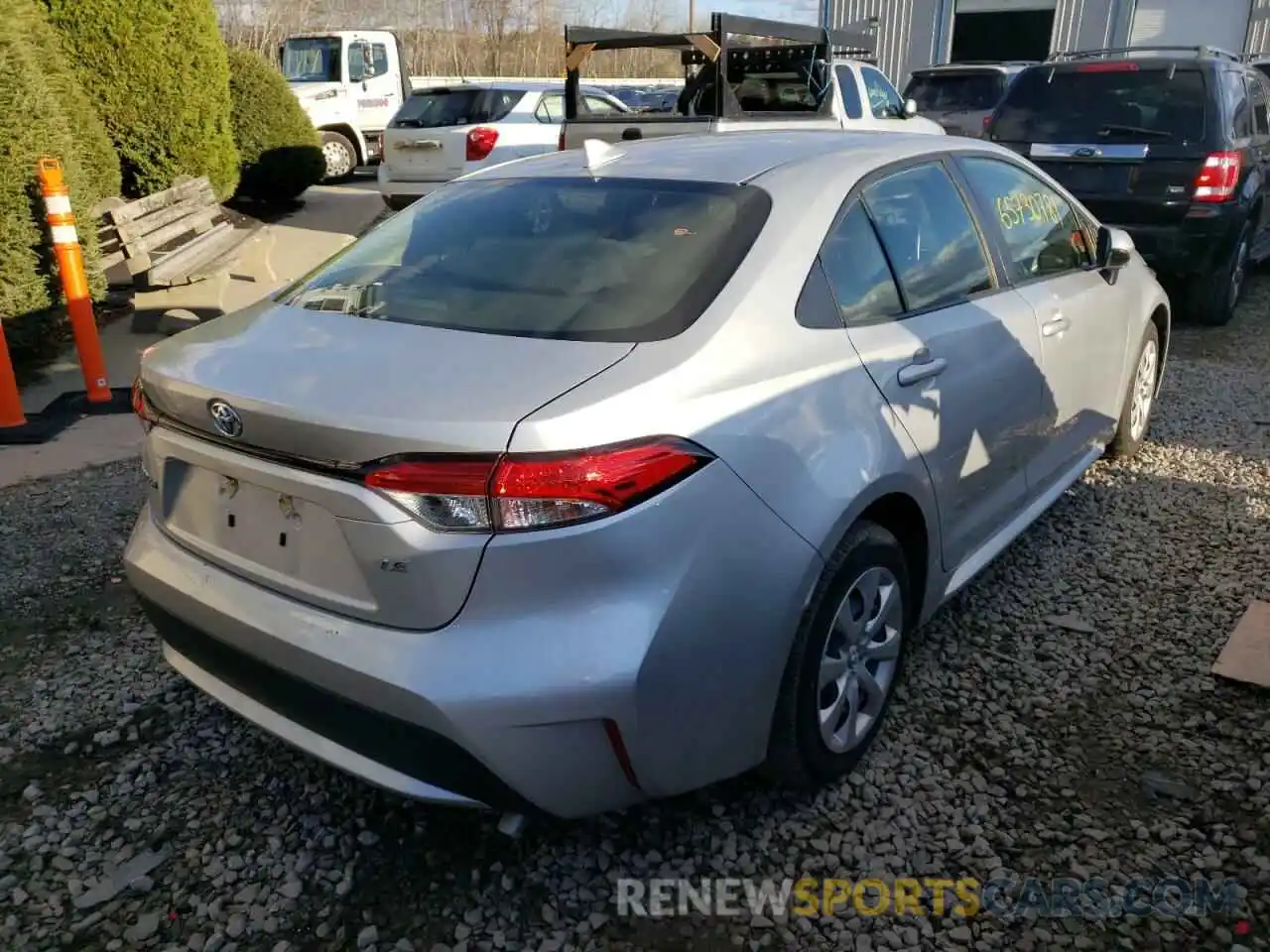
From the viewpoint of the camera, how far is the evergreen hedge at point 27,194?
5.90 meters

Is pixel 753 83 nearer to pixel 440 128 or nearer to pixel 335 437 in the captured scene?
pixel 440 128

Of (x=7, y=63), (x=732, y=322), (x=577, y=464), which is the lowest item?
(x=577, y=464)

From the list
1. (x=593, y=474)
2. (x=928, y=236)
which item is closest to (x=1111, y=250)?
(x=928, y=236)

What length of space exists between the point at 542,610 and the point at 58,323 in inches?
236

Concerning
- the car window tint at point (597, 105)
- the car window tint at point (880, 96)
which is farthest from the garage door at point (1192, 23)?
the car window tint at point (597, 105)

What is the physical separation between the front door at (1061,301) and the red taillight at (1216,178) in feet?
11.2

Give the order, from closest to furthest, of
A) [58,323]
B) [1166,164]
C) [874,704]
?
[874,704] < [58,323] < [1166,164]

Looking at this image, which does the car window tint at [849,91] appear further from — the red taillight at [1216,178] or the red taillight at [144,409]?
the red taillight at [144,409]

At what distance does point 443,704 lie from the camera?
6.30 ft

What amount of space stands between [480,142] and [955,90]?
6.59 meters

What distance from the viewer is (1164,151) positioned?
7.09 m

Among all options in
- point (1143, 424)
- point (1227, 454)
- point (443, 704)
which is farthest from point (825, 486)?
point (1227, 454)

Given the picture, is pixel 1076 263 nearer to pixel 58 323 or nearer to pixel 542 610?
pixel 542 610

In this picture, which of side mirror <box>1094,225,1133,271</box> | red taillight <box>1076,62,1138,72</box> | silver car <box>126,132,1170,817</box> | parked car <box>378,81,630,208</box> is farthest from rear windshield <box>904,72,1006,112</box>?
silver car <box>126,132,1170,817</box>
